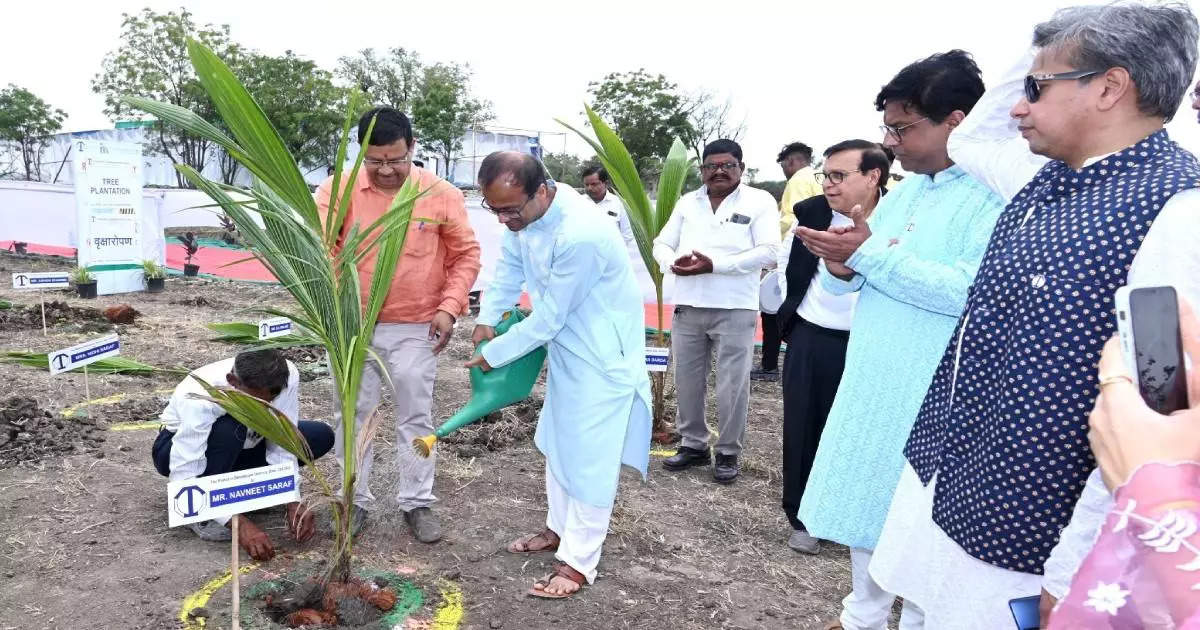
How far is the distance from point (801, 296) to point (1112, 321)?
2.08 meters

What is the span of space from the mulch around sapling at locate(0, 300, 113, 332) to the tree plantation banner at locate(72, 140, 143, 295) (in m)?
1.52

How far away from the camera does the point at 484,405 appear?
2795 mm

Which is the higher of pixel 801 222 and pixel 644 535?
pixel 801 222

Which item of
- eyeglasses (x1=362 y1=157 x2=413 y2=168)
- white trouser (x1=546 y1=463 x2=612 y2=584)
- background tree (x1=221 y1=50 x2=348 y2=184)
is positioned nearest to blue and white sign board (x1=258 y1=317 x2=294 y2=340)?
eyeglasses (x1=362 y1=157 x2=413 y2=168)

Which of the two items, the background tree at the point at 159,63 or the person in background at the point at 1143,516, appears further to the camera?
the background tree at the point at 159,63

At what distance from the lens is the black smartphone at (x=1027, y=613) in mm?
1198

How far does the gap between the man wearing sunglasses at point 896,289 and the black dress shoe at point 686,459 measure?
1952mm

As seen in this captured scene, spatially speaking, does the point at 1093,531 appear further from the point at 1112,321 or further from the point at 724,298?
the point at 724,298

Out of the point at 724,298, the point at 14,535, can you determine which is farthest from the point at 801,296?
the point at 14,535

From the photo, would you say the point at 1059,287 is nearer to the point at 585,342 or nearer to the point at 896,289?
the point at 896,289

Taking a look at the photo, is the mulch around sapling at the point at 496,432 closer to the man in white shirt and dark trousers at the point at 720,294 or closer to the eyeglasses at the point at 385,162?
the man in white shirt and dark trousers at the point at 720,294

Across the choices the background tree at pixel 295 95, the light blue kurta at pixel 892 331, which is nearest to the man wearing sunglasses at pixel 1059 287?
the light blue kurta at pixel 892 331

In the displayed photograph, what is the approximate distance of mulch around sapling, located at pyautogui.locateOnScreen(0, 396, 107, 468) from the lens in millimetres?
3855

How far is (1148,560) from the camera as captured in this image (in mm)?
870
